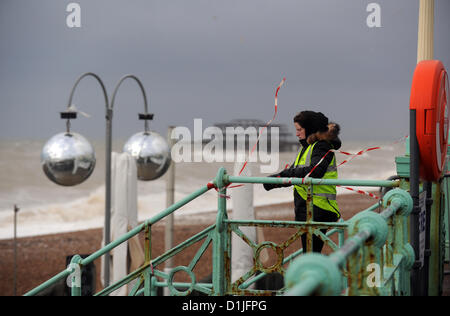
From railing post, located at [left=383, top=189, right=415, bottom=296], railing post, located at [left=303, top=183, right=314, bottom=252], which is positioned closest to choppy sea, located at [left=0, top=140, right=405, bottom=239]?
railing post, located at [left=303, top=183, right=314, bottom=252]

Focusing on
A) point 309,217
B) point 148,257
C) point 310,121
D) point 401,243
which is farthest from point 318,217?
point 148,257

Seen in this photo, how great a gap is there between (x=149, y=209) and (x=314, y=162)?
48375 mm

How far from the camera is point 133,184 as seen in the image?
1031 centimetres

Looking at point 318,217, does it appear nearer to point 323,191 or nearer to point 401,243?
point 323,191

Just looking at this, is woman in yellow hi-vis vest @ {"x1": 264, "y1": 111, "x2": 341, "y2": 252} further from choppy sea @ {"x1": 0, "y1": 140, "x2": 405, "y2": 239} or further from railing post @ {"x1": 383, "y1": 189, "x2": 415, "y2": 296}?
choppy sea @ {"x1": 0, "y1": 140, "x2": 405, "y2": 239}

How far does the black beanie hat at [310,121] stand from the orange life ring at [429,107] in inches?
34.3

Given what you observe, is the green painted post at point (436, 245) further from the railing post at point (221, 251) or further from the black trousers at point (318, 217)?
the railing post at point (221, 251)

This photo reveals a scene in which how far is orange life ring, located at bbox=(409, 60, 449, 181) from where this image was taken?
13.1 ft

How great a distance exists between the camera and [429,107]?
3.97 m

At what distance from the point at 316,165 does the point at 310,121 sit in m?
0.39
